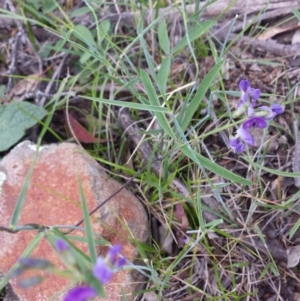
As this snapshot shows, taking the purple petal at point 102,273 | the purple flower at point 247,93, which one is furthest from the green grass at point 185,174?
the purple petal at point 102,273

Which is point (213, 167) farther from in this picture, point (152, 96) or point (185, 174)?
point (185, 174)

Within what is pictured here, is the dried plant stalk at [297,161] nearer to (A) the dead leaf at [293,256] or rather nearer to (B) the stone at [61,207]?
(A) the dead leaf at [293,256]

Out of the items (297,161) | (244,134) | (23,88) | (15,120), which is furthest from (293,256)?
(23,88)

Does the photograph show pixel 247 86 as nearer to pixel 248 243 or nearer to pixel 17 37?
pixel 248 243

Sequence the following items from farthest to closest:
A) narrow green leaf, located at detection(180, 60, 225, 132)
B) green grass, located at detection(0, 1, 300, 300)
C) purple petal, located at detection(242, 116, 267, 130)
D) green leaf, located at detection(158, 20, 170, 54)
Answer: green leaf, located at detection(158, 20, 170, 54), green grass, located at detection(0, 1, 300, 300), narrow green leaf, located at detection(180, 60, 225, 132), purple petal, located at detection(242, 116, 267, 130)

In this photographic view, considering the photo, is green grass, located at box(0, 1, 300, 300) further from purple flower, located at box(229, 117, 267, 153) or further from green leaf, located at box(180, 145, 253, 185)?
purple flower, located at box(229, 117, 267, 153)

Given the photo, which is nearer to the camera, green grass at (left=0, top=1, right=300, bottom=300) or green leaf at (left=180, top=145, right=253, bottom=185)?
green leaf at (left=180, top=145, right=253, bottom=185)

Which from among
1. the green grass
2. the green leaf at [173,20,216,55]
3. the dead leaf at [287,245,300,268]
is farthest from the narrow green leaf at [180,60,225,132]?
the dead leaf at [287,245,300,268]

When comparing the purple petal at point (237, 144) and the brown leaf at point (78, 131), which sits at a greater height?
the purple petal at point (237, 144)
